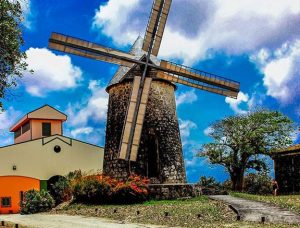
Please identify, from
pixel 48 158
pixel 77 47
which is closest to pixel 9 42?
pixel 77 47

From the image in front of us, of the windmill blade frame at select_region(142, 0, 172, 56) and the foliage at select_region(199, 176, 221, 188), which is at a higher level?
the windmill blade frame at select_region(142, 0, 172, 56)

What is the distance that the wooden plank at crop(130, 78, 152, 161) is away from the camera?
24828mm

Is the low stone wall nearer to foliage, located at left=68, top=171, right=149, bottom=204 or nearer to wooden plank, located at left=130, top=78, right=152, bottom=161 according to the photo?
foliage, located at left=68, top=171, right=149, bottom=204

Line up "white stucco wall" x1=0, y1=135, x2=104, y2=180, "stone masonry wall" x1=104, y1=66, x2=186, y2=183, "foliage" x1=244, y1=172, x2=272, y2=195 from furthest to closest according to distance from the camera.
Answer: "foliage" x1=244, y1=172, x2=272, y2=195, "white stucco wall" x1=0, y1=135, x2=104, y2=180, "stone masonry wall" x1=104, y1=66, x2=186, y2=183

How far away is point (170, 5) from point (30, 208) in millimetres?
14331

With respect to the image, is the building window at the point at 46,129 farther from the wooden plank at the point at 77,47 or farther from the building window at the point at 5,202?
the wooden plank at the point at 77,47

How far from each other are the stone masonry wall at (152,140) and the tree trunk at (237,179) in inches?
354

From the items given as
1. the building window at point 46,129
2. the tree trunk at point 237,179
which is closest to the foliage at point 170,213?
the tree trunk at point 237,179

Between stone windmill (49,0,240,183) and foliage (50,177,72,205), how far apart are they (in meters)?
3.06

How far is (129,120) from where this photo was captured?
2497cm

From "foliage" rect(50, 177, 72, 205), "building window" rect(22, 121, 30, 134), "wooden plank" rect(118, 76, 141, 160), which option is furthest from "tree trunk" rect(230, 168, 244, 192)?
"building window" rect(22, 121, 30, 134)

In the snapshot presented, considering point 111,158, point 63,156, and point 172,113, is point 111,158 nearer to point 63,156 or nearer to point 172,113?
point 172,113

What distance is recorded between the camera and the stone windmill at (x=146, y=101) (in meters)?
25.2

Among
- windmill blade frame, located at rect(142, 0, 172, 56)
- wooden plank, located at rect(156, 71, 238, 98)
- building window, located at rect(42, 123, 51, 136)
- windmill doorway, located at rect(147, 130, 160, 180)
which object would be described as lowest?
windmill doorway, located at rect(147, 130, 160, 180)
